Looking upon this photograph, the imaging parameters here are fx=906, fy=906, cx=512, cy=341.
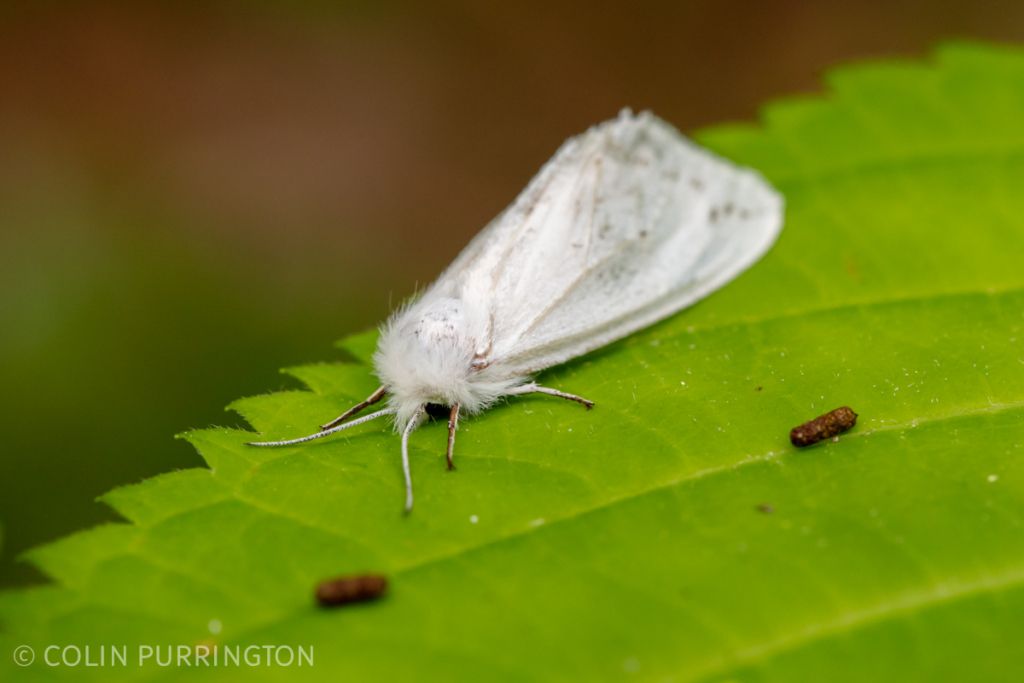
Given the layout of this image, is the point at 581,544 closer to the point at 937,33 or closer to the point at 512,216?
the point at 512,216

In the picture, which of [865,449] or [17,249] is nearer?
[865,449]

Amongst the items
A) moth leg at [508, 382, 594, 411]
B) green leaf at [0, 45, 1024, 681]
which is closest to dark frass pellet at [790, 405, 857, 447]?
green leaf at [0, 45, 1024, 681]

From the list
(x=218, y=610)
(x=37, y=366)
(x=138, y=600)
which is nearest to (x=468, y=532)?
(x=218, y=610)

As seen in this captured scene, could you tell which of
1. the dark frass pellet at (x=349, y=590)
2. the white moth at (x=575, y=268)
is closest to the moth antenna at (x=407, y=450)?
the white moth at (x=575, y=268)

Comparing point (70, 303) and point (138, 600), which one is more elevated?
point (70, 303)

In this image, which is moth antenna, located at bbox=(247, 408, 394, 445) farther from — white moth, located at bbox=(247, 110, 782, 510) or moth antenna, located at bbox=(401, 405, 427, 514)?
moth antenna, located at bbox=(401, 405, 427, 514)
